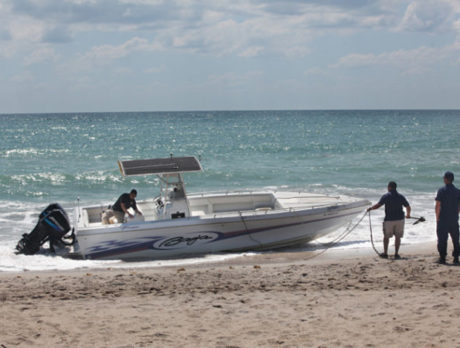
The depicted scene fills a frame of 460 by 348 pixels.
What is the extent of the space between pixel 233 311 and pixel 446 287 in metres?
3.07

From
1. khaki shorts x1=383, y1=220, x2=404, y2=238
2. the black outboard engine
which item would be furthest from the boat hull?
khaki shorts x1=383, y1=220, x2=404, y2=238

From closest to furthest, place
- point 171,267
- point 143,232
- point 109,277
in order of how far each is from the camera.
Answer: point 109,277 < point 171,267 < point 143,232

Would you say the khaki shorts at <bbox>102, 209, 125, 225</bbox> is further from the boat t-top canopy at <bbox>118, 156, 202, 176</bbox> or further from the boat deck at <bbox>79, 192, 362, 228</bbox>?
the boat t-top canopy at <bbox>118, 156, 202, 176</bbox>

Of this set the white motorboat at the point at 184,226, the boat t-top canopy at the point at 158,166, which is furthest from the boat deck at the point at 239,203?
the boat t-top canopy at the point at 158,166

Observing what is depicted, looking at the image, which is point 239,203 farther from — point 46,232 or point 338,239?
point 46,232

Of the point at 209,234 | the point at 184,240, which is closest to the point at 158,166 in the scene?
the point at 184,240

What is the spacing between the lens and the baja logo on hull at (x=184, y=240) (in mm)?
13188

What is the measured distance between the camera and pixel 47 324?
7371mm

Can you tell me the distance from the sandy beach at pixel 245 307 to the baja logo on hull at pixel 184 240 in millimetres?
2520

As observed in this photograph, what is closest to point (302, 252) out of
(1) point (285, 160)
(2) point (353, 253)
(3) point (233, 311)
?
(2) point (353, 253)

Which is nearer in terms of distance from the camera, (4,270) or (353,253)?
(4,270)

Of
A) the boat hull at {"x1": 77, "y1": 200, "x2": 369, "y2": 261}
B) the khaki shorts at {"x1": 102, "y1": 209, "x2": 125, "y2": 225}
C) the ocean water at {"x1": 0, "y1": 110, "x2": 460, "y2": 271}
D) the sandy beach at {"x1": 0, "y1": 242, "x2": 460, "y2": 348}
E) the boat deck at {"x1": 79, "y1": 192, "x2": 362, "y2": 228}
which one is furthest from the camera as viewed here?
the ocean water at {"x1": 0, "y1": 110, "x2": 460, "y2": 271}

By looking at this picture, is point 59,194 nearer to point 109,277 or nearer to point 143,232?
point 143,232

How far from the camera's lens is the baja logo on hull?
1319cm
